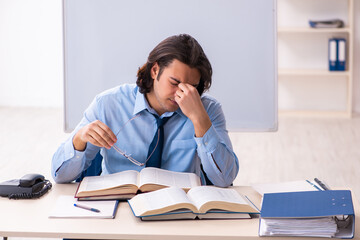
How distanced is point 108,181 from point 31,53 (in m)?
4.63

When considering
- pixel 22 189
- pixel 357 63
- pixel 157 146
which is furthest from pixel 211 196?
pixel 357 63

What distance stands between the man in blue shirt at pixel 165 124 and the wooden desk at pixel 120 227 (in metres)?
0.34

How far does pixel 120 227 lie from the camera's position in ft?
5.30

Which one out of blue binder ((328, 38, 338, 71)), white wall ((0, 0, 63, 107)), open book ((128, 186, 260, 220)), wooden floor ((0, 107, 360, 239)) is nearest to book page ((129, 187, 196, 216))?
open book ((128, 186, 260, 220))

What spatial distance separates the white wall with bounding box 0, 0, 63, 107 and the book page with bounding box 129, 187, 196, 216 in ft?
15.2

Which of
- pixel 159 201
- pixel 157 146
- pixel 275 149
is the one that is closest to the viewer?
pixel 159 201

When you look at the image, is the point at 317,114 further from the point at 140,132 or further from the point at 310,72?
the point at 140,132

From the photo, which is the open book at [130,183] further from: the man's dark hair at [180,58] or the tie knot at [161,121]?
the man's dark hair at [180,58]

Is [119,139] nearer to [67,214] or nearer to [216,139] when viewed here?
[216,139]

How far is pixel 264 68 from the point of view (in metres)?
3.06

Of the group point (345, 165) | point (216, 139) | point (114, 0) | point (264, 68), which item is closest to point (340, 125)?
point (345, 165)

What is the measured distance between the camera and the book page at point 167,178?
185 cm

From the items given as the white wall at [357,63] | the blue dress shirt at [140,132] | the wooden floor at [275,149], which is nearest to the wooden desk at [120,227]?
the blue dress shirt at [140,132]

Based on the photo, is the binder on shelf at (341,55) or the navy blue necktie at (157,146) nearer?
the navy blue necktie at (157,146)
